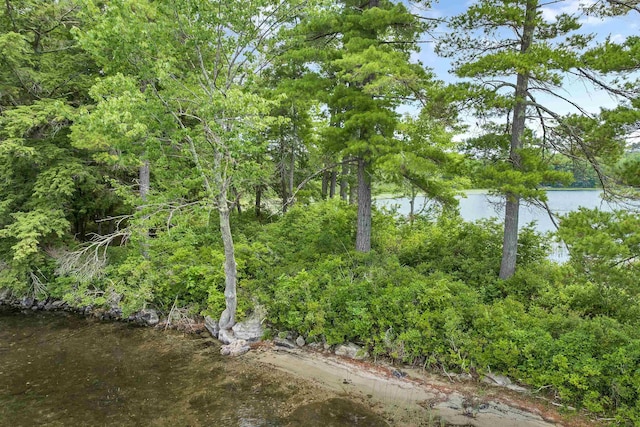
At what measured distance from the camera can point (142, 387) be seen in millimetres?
6812

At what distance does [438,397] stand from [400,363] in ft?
3.54

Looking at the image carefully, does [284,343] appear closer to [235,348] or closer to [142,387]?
[235,348]

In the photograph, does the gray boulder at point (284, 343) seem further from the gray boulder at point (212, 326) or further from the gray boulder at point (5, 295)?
the gray boulder at point (5, 295)

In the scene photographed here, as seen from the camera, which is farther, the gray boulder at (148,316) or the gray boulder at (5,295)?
the gray boulder at (5,295)

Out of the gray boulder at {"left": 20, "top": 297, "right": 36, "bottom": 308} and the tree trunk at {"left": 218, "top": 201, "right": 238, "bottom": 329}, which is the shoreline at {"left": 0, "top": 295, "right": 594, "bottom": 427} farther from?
the gray boulder at {"left": 20, "top": 297, "right": 36, "bottom": 308}

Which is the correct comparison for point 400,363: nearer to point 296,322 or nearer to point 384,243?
point 296,322

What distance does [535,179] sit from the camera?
21.7ft

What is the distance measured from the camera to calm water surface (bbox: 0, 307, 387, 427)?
19.2 ft

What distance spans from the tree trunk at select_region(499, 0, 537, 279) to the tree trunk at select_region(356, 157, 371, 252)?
10.9 feet

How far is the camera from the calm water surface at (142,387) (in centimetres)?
584

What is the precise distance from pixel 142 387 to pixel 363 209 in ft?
20.9

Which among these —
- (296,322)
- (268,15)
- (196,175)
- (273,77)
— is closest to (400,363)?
(296,322)

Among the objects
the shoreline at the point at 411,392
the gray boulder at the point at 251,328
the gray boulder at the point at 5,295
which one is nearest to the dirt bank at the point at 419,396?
the shoreline at the point at 411,392

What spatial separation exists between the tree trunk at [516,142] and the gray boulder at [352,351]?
374 cm
